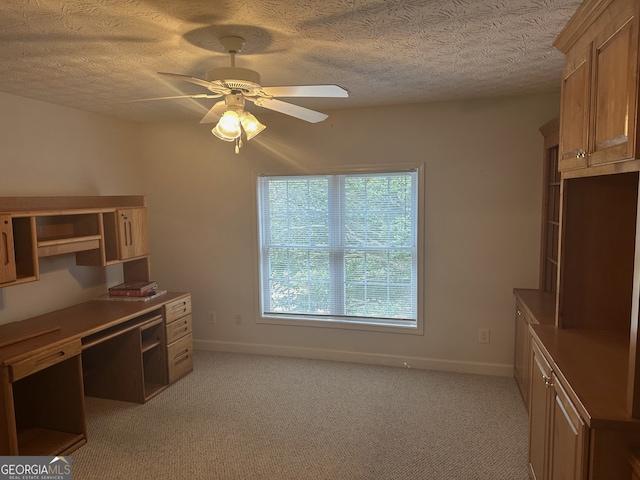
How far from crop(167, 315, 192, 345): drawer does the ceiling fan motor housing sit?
7.88 feet

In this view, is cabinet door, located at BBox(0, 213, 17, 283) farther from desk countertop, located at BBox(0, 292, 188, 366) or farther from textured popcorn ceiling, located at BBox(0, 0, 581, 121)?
textured popcorn ceiling, located at BBox(0, 0, 581, 121)

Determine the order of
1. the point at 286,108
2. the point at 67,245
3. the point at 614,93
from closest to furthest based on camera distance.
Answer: the point at 614,93 → the point at 286,108 → the point at 67,245

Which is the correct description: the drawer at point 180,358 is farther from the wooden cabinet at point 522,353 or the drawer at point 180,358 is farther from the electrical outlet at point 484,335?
the wooden cabinet at point 522,353

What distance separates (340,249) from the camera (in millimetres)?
4258

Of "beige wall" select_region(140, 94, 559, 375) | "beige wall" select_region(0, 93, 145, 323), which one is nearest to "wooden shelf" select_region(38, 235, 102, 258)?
"beige wall" select_region(0, 93, 145, 323)

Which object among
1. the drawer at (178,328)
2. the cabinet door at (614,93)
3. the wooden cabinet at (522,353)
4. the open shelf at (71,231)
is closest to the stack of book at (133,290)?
the drawer at (178,328)

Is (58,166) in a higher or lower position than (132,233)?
higher

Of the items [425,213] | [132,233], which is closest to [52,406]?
[132,233]

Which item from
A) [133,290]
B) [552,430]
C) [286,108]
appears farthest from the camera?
[133,290]

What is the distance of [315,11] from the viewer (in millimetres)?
1865

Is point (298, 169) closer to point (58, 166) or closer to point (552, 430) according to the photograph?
point (58, 166)

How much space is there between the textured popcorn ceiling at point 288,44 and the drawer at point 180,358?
210 centimetres

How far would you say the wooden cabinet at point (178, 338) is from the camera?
3764 millimetres

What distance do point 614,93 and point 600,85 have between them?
16 centimetres
